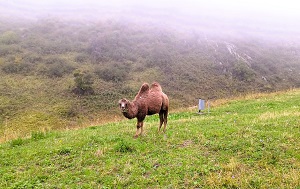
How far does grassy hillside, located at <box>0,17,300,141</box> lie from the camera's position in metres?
30.1

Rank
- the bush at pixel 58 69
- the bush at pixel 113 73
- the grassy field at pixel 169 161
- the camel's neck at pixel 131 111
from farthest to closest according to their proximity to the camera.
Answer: the bush at pixel 113 73
the bush at pixel 58 69
the camel's neck at pixel 131 111
the grassy field at pixel 169 161

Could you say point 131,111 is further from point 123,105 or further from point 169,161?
point 169,161

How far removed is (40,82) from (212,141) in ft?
101

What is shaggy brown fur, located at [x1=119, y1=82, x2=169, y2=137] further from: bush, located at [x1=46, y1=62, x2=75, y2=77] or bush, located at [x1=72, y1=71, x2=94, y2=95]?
bush, located at [x1=46, y1=62, x2=75, y2=77]

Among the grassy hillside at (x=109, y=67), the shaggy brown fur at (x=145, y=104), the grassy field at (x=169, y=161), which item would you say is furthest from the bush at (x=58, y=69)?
the shaggy brown fur at (x=145, y=104)

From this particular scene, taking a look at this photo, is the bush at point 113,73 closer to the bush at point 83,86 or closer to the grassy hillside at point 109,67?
the grassy hillside at point 109,67

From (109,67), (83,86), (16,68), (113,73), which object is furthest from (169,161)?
(16,68)

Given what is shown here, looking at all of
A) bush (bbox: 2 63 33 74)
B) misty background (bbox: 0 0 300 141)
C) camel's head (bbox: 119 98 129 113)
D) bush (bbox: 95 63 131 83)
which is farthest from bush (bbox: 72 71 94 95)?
camel's head (bbox: 119 98 129 113)

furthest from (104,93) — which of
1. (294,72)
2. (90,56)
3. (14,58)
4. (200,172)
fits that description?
(294,72)

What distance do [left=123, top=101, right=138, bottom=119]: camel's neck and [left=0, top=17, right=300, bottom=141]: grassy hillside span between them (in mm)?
13565

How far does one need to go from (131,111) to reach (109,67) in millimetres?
32109

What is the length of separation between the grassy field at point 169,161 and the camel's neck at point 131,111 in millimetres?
1020

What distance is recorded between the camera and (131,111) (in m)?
9.92

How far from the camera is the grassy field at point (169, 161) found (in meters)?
7.16
